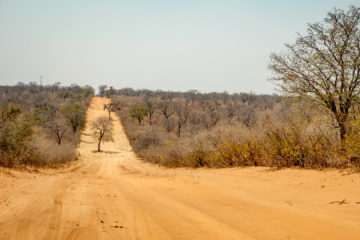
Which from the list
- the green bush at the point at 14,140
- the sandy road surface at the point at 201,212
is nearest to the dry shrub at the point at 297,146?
the sandy road surface at the point at 201,212

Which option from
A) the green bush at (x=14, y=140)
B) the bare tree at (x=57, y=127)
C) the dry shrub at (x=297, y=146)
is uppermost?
the dry shrub at (x=297, y=146)

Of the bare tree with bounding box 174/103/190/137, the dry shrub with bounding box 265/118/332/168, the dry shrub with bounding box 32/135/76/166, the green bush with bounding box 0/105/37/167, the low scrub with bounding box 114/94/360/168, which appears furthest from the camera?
the bare tree with bounding box 174/103/190/137

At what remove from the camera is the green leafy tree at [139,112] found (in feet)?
219

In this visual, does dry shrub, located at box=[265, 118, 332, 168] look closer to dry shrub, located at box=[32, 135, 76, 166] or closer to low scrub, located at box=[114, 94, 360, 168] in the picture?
low scrub, located at box=[114, 94, 360, 168]

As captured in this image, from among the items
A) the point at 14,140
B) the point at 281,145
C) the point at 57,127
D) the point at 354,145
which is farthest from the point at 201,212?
the point at 57,127

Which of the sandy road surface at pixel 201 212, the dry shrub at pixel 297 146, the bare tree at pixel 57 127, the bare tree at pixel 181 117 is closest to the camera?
the sandy road surface at pixel 201 212

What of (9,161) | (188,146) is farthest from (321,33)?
(9,161)

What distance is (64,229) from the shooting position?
4.21 m

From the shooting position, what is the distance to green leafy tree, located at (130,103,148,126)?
66.8 m

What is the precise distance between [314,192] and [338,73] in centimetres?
524

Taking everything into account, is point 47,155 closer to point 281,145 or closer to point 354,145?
point 281,145

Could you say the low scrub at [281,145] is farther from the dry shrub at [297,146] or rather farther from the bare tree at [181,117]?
the bare tree at [181,117]

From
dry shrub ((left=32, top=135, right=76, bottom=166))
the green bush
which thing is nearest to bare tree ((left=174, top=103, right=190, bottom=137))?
dry shrub ((left=32, top=135, right=76, bottom=166))

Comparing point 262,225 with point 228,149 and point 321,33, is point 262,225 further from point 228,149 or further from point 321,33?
point 228,149
